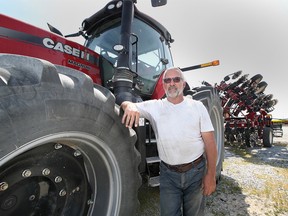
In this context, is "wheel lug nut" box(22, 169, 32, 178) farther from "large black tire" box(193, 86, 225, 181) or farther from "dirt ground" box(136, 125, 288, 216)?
"large black tire" box(193, 86, 225, 181)

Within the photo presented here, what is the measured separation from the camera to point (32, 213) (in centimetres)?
155

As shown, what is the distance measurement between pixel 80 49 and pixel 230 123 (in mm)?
7368

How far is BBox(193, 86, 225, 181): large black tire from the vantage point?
355 centimetres

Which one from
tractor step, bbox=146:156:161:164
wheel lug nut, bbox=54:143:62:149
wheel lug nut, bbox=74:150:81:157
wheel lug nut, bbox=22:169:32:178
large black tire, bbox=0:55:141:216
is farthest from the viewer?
tractor step, bbox=146:156:161:164

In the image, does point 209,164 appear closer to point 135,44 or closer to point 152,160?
point 152,160

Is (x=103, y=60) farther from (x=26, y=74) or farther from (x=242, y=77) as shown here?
(x=242, y=77)

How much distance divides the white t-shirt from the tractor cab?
108 cm

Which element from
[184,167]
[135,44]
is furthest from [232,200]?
[135,44]

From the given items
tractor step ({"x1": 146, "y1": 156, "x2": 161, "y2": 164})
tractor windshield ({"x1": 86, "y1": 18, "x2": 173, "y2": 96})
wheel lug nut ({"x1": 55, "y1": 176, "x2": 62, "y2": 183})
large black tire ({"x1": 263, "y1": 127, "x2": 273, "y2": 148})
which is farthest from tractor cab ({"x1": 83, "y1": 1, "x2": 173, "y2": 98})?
large black tire ({"x1": 263, "y1": 127, "x2": 273, "y2": 148})

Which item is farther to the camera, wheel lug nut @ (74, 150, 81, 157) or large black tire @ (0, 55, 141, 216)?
wheel lug nut @ (74, 150, 81, 157)

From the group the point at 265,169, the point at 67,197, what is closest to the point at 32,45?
the point at 67,197

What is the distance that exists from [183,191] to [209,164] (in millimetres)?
332

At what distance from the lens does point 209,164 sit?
2.04m

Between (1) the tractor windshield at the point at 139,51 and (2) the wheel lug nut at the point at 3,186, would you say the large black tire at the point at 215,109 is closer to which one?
(1) the tractor windshield at the point at 139,51
